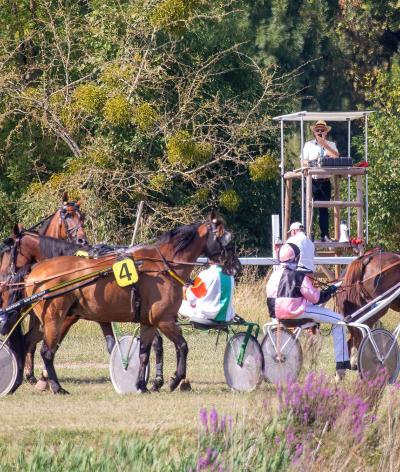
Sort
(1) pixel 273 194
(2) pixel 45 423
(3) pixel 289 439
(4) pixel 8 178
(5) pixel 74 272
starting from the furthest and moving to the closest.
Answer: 1. (1) pixel 273 194
2. (4) pixel 8 178
3. (5) pixel 74 272
4. (2) pixel 45 423
5. (3) pixel 289 439

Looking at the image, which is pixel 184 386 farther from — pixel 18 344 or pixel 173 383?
pixel 18 344

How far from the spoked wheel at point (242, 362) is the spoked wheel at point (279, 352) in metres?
0.14

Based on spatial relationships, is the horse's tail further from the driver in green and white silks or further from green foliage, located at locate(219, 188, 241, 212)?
green foliage, located at locate(219, 188, 241, 212)

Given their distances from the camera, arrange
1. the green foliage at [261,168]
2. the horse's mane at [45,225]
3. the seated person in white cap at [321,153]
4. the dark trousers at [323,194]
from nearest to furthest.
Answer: the horse's mane at [45,225]
the seated person in white cap at [321,153]
the dark trousers at [323,194]
the green foliage at [261,168]

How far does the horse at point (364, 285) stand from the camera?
16.8 metres

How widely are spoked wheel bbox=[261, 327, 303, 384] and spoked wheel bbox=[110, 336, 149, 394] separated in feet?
4.45

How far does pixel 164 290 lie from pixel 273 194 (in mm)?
17074

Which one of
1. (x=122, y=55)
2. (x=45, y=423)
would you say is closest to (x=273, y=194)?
(x=122, y=55)

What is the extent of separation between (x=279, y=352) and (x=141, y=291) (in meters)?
1.65

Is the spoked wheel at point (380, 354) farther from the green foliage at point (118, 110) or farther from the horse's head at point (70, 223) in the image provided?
the green foliage at point (118, 110)

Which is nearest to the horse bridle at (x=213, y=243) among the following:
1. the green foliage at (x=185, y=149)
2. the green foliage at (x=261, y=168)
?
the green foliage at (x=185, y=149)

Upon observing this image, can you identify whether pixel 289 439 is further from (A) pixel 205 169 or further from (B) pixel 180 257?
(A) pixel 205 169

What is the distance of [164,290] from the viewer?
15.0m

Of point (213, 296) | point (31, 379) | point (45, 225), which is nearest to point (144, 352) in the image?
point (213, 296)
